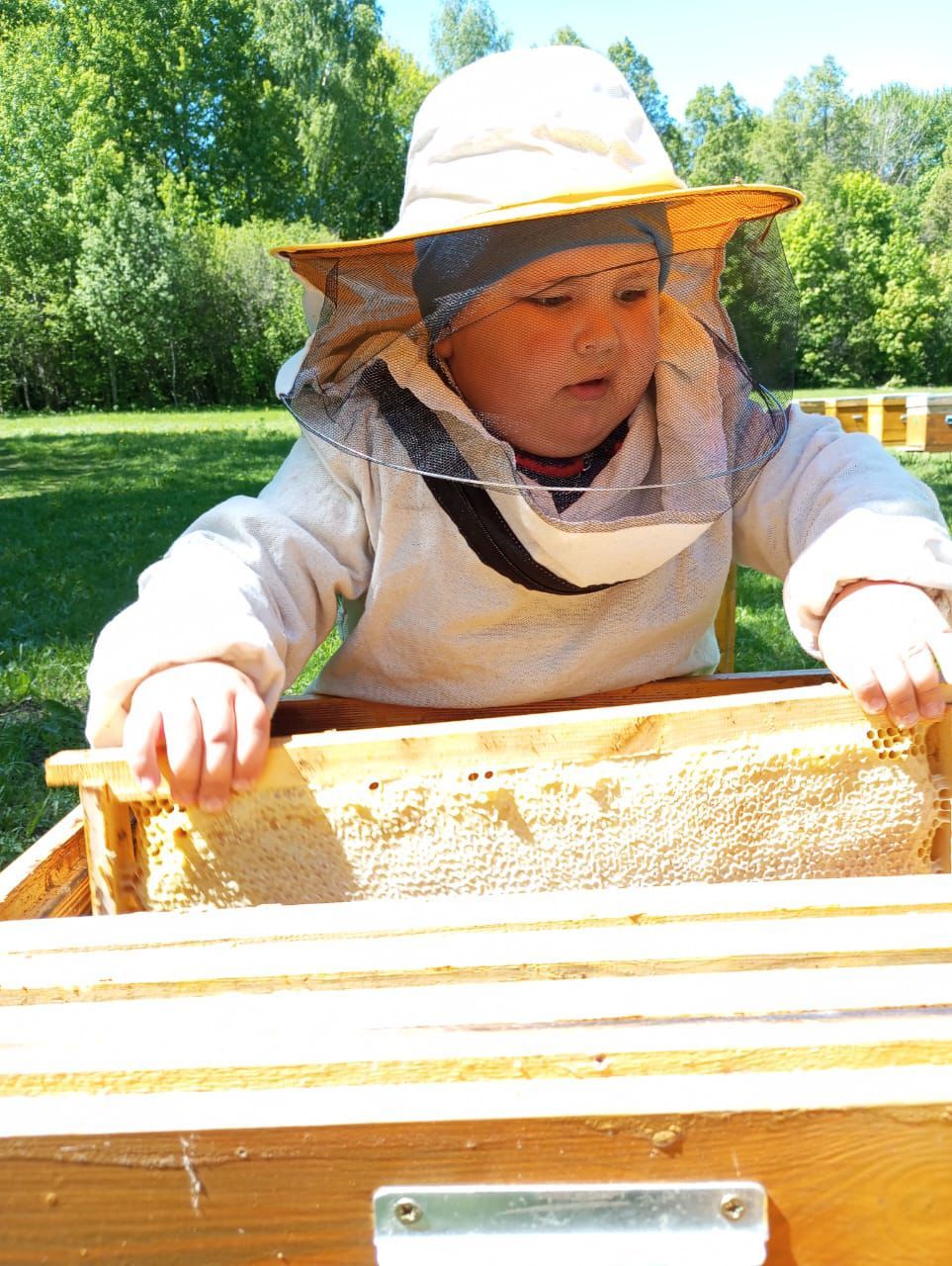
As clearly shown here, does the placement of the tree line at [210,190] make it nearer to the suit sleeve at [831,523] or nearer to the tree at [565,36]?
the tree at [565,36]

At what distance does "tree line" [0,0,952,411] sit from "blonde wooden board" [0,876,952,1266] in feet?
67.5

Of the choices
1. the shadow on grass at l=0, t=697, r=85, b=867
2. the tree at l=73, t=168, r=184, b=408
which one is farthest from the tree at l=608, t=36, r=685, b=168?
the shadow on grass at l=0, t=697, r=85, b=867

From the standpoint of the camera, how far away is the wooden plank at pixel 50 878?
3.82 ft

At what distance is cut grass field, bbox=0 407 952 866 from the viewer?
317cm

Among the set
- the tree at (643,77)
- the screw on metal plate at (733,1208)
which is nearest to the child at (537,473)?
the screw on metal plate at (733,1208)

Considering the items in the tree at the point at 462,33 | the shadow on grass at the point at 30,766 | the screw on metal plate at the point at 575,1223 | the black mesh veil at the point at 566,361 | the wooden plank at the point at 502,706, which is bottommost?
the shadow on grass at the point at 30,766

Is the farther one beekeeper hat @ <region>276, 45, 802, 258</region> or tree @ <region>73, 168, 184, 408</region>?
tree @ <region>73, 168, 184, 408</region>

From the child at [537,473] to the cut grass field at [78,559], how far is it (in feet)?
4.00

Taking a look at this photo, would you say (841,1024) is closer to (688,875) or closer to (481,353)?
(688,875)

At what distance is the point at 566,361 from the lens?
60.9 inches

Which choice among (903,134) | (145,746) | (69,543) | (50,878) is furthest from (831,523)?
(903,134)

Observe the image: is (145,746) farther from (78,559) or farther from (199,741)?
(78,559)

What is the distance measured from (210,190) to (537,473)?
3659 centimetres

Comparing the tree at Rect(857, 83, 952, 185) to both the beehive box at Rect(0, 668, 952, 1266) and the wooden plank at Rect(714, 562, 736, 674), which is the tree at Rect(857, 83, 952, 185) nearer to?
the wooden plank at Rect(714, 562, 736, 674)
